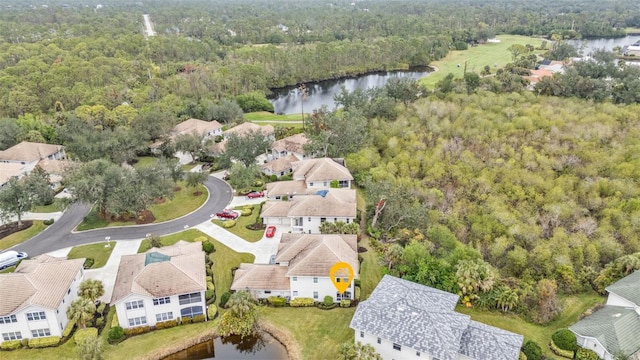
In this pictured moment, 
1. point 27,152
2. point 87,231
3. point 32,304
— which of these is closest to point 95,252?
point 87,231

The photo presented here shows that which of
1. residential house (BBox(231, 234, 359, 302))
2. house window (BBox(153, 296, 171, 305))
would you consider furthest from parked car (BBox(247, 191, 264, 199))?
house window (BBox(153, 296, 171, 305))

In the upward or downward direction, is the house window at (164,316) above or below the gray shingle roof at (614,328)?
below

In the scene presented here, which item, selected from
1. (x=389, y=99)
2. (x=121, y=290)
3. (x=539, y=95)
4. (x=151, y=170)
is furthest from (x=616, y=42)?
(x=121, y=290)

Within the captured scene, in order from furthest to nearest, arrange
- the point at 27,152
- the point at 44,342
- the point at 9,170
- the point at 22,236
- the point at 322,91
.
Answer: the point at 322,91
the point at 27,152
the point at 9,170
the point at 22,236
the point at 44,342

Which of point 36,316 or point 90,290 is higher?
point 90,290

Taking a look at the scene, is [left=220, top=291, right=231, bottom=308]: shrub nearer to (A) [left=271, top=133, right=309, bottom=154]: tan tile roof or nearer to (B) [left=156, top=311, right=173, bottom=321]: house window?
(B) [left=156, top=311, right=173, bottom=321]: house window

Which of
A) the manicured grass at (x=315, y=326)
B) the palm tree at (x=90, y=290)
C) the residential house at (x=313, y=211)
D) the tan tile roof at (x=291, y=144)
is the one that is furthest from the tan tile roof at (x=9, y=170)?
the manicured grass at (x=315, y=326)

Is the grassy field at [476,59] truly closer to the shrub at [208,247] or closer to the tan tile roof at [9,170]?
the shrub at [208,247]

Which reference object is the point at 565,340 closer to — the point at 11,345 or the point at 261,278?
the point at 261,278
